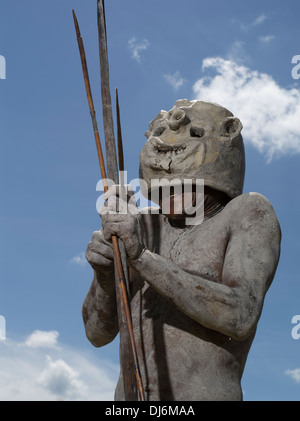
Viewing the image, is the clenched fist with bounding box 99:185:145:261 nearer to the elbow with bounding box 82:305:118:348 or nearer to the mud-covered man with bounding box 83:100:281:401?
the mud-covered man with bounding box 83:100:281:401

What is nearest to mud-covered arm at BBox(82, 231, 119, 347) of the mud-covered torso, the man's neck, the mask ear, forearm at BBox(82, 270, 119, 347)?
forearm at BBox(82, 270, 119, 347)

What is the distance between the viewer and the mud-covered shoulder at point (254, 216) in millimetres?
6371

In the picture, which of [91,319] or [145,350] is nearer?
[145,350]

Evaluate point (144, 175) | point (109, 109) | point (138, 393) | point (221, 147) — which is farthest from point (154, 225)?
point (138, 393)

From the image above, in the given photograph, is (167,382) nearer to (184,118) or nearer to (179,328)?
(179,328)

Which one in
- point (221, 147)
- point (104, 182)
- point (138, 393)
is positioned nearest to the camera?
point (138, 393)

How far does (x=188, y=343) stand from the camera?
6.12 metres

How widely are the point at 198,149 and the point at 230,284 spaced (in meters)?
1.35

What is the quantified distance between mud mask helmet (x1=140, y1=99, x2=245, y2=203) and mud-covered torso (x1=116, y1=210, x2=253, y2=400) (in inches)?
16.6

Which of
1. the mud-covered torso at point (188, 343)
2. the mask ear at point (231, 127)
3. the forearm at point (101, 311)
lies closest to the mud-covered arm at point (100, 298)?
the forearm at point (101, 311)

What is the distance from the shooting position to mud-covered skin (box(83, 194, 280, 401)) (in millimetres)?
5816

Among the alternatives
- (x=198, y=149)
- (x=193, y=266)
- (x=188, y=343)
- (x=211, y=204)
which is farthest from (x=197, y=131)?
(x=188, y=343)

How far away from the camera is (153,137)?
22.8ft

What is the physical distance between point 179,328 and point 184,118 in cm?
194
